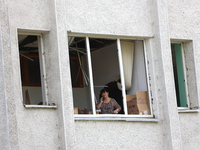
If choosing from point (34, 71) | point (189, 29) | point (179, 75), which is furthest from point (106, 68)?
point (189, 29)

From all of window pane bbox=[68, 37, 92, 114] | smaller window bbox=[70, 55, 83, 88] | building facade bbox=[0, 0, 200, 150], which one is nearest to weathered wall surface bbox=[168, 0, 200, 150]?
building facade bbox=[0, 0, 200, 150]

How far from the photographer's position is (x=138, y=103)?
11.6 metres

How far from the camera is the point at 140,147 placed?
427 inches

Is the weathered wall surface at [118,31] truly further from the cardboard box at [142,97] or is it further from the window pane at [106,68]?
the window pane at [106,68]

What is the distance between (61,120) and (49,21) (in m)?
2.34

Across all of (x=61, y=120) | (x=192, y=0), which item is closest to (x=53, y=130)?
(x=61, y=120)

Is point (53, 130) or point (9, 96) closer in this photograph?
point (9, 96)

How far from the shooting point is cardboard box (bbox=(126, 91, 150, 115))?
11516 millimetres

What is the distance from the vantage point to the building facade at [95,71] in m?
9.66

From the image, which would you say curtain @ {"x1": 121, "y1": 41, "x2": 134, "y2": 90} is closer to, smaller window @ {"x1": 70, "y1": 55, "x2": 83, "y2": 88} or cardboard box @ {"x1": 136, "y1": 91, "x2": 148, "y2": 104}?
cardboard box @ {"x1": 136, "y1": 91, "x2": 148, "y2": 104}

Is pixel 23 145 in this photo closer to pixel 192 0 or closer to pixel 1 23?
pixel 1 23

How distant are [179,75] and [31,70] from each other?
414 centimetres

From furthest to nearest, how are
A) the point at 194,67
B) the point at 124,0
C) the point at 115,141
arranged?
the point at 194,67
the point at 124,0
the point at 115,141

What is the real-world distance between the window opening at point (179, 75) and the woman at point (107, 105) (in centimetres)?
206
